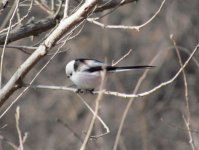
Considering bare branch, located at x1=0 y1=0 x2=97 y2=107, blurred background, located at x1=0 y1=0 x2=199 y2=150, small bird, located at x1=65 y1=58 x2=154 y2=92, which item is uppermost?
bare branch, located at x1=0 y1=0 x2=97 y2=107

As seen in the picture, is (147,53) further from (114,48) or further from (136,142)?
(136,142)

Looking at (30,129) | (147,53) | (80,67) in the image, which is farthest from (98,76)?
(147,53)

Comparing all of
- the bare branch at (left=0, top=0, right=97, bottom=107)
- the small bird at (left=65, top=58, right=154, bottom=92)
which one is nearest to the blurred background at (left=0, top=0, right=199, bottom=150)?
the small bird at (left=65, top=58, right=154, bottom=92)

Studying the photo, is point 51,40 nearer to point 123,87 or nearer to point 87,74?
point 87,74

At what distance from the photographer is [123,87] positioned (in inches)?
318

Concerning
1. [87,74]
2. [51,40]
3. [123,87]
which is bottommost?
[123,87]

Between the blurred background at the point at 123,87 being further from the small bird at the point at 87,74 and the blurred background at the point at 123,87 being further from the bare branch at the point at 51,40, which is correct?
the bare branch at the point at 51,40

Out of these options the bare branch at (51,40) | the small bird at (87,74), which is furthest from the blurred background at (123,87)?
the bare branch at (51,40)

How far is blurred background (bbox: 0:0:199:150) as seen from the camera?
8156 mm

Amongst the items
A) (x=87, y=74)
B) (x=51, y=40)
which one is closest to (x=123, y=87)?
(x=87, y=74)

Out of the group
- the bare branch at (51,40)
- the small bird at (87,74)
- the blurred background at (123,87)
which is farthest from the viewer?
the blurred background at (123,87)

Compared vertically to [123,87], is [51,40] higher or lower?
higher

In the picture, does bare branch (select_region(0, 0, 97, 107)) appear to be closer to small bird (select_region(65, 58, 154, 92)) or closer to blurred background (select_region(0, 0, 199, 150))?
small bird (select_region(65, 58, 154, 92))

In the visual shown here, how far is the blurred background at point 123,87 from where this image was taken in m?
8.16
